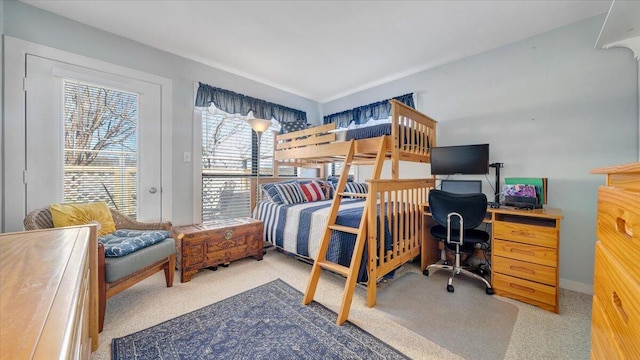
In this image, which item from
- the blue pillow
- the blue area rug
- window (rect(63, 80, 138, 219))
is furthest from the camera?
window (rect(63, 80, 138, 219))

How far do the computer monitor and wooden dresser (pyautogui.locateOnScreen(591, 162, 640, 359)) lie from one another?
216cm

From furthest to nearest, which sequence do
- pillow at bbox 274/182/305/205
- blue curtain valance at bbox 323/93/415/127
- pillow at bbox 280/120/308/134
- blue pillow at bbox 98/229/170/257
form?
pillow at bbox 280/120/308/134 → blue curtain valance at bbox 323/93/415/127 → pillow at bbox 274/182/305/205 → blue pillow at bbox 98/229/170/257

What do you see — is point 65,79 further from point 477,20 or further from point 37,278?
point 477,20

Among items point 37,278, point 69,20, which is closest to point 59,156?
→ point 69,20

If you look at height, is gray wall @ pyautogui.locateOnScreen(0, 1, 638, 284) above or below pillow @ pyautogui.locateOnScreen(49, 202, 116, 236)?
above

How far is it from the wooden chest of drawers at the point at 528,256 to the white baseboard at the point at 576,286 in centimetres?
66

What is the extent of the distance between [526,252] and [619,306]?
1.80 meters

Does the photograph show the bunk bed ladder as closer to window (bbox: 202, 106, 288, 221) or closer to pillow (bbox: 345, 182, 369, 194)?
pillow (bbox: 345, 182, 369, 194)

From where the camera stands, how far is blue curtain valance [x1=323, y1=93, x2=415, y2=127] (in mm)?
3452

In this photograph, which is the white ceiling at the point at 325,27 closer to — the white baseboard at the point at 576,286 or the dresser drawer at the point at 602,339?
the dresser drawer at the point at 602,339

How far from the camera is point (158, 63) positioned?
2820 mm

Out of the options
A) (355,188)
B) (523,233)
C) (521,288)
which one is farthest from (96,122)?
(521,288)

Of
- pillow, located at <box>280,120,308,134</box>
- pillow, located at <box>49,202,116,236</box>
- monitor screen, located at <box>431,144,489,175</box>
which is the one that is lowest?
pillow, located at <box>49,202,116,236</box>

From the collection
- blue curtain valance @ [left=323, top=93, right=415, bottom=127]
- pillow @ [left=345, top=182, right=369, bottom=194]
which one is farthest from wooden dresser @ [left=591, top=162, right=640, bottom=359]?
blue curtain valance @ [left=323, top=93, right=415, bottom=127]
